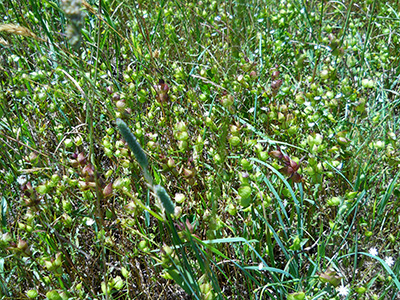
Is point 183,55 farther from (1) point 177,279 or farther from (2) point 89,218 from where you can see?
(1) point 177,279

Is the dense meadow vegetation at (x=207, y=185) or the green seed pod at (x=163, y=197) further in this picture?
the dense meadow vegetation at (x=207, y=185)

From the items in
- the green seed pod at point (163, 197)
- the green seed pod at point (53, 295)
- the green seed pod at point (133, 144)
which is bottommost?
the green seed pod at point (53, 295)

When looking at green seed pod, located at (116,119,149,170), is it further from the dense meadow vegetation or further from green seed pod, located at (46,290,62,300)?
green seed pod, located at (46,290,62,300)

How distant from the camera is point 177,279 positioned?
982mm

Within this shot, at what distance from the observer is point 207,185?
59.4 inches

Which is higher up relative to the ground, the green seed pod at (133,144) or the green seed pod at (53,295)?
the green seed pod at (133,144)

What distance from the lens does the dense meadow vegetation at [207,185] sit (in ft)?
3.73

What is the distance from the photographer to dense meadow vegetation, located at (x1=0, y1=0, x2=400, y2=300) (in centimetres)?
114

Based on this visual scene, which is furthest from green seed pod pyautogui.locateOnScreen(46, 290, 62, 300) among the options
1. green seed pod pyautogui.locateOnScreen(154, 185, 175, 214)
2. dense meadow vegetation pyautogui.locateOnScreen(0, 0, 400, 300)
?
green seed pod pyautogui.locateOnScreen(154, 185, 175, 214)

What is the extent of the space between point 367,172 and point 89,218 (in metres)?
0.99

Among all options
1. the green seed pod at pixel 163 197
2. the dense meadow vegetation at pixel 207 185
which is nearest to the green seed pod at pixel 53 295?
the dense meadow vegetation at pixel 207 185

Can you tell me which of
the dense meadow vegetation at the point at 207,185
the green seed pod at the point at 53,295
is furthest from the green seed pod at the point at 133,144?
the green seed pod at the point at 53,295

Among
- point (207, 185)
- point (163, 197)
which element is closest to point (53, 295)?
point (163, 197)

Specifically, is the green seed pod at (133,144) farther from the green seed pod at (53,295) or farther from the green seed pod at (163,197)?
the green seed pod at (53,295)
